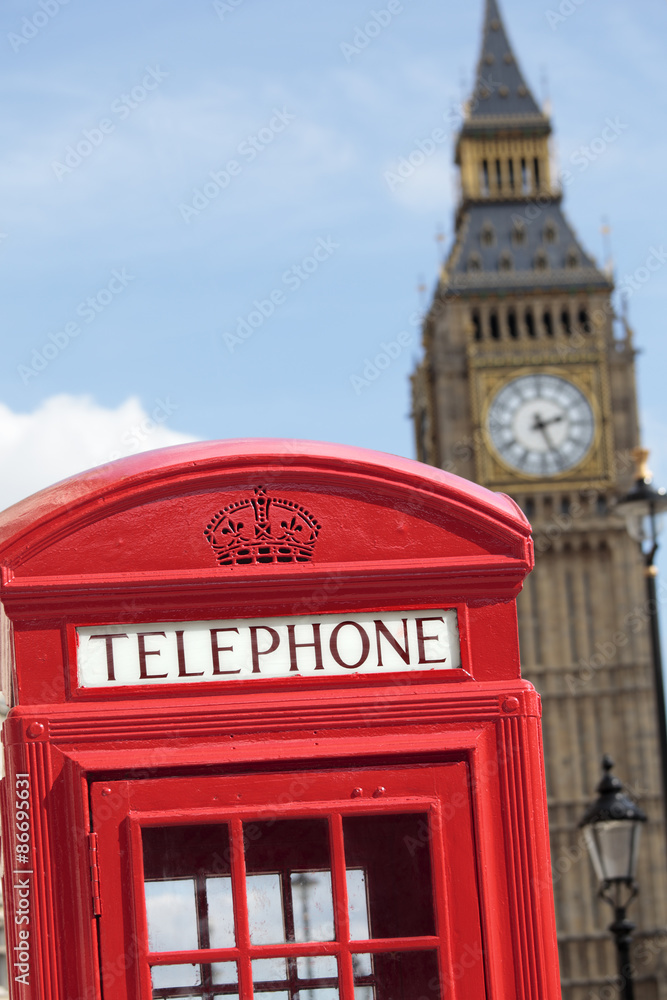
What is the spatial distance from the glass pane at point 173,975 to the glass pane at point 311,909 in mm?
192

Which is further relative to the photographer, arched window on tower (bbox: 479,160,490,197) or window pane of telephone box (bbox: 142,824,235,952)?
arched window on tower (bbox: 479,160,490,197)

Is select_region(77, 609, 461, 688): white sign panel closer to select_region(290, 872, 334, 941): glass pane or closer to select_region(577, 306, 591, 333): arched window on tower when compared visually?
select_region(290, 872, 334, 941): glass pane

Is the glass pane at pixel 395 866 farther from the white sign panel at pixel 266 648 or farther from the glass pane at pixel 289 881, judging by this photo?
the white sign panel at pixel 266 648

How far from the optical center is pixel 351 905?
2809mm

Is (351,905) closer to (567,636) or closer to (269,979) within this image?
(269,979)

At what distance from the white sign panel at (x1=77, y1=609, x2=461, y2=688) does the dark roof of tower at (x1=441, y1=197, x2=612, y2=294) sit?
114ft

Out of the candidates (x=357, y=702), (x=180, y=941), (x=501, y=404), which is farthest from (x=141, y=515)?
(x=501, y=404)

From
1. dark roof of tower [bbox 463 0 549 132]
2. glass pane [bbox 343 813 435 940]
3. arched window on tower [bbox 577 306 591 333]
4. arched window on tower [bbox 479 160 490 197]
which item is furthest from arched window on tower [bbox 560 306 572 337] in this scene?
glass pane [bbox 343 813 435 940]

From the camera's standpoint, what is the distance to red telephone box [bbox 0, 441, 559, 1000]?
9.00ft

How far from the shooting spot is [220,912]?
2760 mm

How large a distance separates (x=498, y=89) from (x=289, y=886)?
3905cm

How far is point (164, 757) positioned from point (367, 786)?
38cm

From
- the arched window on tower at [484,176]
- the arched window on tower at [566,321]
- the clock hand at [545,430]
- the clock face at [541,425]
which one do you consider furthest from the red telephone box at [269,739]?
the arched window on tower at [484,176]

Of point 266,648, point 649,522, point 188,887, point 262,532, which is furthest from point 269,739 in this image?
point 649,522
